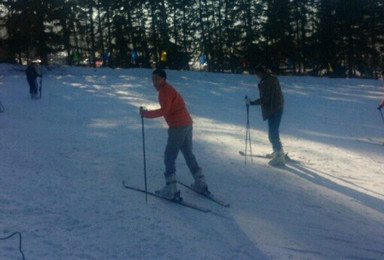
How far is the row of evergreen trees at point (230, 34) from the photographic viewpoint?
4397 cm

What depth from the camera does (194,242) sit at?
515 cm

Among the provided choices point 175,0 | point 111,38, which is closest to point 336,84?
point 175,0

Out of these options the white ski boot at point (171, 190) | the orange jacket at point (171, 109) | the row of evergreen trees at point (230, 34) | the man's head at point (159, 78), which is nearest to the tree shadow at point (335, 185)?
the white ski boot at point (171, 190)

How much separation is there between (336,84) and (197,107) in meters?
16.0

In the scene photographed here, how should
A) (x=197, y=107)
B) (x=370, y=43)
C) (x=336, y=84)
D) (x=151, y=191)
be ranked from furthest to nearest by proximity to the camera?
(x=370, y=43) < (x=336, y=84) < (x=197, y=107) < (x=151, y=191)

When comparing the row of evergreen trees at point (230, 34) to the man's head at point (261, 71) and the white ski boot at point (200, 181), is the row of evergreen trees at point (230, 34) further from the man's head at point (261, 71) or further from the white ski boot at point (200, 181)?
the white ski boot at point (200, 181)

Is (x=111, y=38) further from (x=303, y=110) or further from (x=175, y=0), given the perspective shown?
(x=303, y=110)

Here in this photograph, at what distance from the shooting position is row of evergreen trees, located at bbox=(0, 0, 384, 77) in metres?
44.0

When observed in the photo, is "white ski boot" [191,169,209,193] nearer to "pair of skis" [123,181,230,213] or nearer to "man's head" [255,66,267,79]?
"pair of skis" [123,181,230,213]

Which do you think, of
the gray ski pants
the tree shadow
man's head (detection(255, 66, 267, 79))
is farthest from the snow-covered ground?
man's head (detection(255, 66, 267, 79))

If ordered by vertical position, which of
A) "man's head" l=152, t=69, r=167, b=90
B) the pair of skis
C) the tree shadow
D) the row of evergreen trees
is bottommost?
the tree shadow

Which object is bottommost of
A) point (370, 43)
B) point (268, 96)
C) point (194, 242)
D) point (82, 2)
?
point (194, 242)

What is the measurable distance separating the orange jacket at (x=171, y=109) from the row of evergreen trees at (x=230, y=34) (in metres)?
Answer: 37.3

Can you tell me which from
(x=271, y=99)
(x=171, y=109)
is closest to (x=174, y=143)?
(x=171, y=109)
